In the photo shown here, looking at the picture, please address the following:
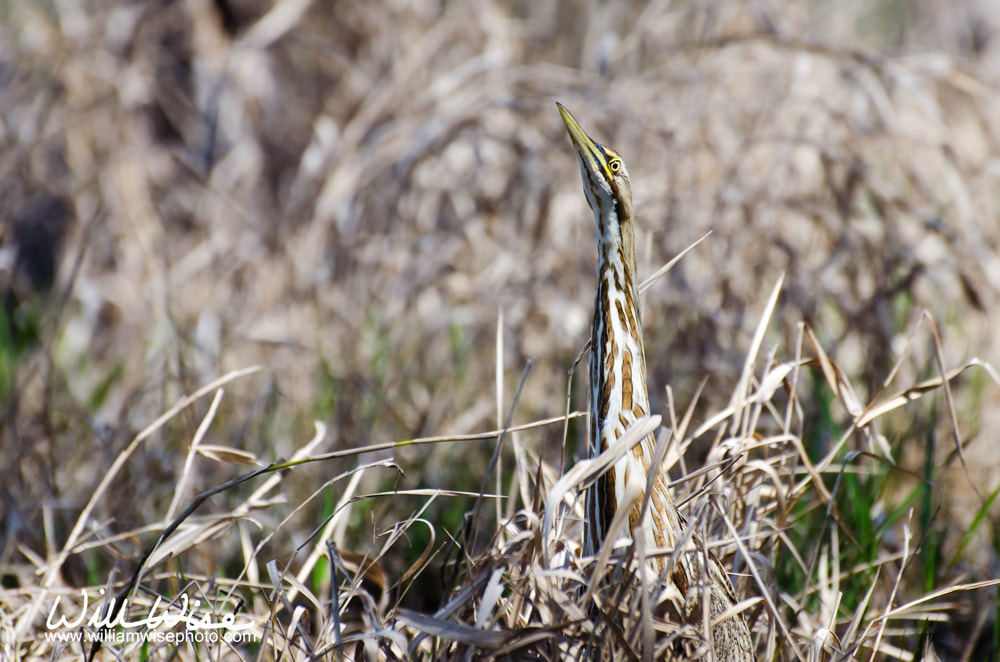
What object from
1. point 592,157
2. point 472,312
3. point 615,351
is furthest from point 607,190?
point 472,312

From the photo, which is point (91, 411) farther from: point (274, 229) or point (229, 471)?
point (274, 229)

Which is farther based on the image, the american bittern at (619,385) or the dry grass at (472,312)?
the dry grass at (472,312)

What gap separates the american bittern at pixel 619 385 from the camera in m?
1.48

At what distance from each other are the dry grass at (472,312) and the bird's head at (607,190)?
39 centimetres

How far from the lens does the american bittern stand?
1.48m

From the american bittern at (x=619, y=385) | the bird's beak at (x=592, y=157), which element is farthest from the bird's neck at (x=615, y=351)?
the bird's beak at (x=592, y=157)

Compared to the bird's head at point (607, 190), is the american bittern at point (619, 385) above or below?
below

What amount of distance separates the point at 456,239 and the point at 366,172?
1.52 feet

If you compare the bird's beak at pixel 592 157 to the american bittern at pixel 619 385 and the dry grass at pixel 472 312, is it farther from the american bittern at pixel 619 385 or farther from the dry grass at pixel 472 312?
the dry grass at pixel 472 312

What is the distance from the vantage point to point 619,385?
1504mm

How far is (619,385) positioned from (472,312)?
184 centimetres

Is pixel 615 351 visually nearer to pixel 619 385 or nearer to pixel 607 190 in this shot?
pixel 619 385

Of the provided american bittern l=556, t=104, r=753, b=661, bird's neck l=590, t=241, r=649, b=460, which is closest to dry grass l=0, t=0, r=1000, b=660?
american bittern l=556, t=104, r=753, b=661

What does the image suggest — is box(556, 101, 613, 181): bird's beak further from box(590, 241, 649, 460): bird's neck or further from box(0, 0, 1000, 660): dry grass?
box(0, 0, 1000, 660): dry grass
